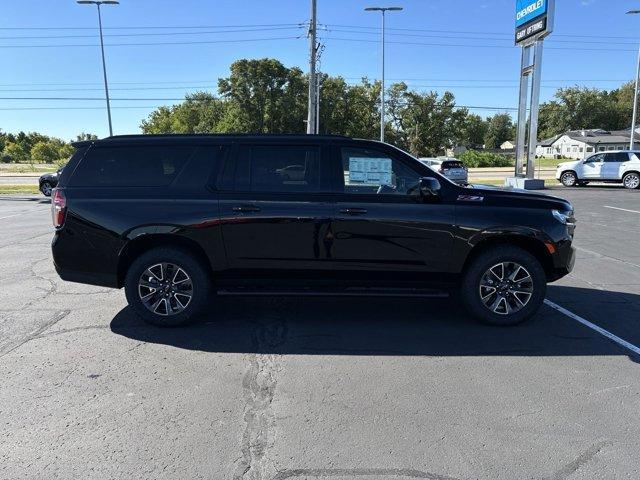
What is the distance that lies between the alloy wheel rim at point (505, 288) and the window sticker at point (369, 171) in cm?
142

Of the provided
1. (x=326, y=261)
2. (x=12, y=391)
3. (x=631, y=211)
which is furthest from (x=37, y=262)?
(x=631, y=211)

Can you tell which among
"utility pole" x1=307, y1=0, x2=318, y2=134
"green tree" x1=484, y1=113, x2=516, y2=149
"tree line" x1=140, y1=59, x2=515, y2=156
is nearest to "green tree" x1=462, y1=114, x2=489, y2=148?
"green tree" x1=484, y1=113, x2=516, y2=149

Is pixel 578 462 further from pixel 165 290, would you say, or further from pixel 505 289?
pixel 165 290

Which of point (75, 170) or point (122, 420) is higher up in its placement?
point (75, 170)

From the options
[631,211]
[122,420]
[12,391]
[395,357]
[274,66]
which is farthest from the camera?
[274,66]

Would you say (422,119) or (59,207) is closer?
(59,207)

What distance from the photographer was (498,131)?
A: 133500mm

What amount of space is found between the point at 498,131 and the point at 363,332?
140968mm

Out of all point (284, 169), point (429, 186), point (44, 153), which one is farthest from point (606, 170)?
point (44, 153)

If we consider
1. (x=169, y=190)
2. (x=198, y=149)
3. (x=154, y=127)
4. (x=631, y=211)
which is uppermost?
(x=154, y=127)

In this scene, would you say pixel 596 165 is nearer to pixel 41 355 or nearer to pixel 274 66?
pixel 41 355

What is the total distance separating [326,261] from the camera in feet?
15.9

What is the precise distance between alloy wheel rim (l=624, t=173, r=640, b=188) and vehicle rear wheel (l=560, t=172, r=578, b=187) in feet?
7.36

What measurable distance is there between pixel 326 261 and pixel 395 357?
1.17 m
